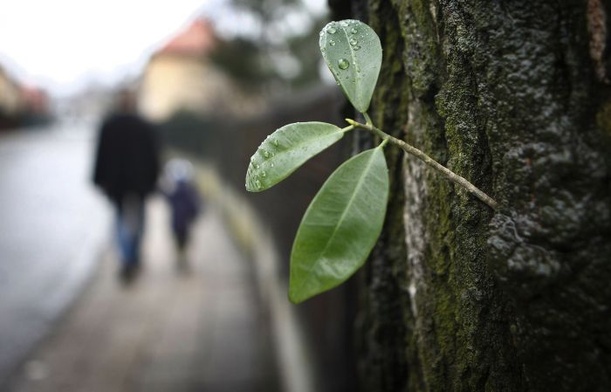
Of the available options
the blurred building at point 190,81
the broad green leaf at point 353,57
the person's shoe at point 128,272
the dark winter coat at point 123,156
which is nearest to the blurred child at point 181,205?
the person's shoe at point 128,272

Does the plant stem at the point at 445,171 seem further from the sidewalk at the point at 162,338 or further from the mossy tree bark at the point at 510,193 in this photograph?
the sidewalk at the point at 162,338

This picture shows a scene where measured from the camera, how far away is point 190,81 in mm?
29938

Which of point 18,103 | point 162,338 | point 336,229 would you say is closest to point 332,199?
point 336,229

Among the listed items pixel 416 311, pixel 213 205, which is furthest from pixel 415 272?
pixel 213 205

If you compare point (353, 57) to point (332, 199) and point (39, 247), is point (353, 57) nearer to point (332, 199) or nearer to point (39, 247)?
point (332, 199)

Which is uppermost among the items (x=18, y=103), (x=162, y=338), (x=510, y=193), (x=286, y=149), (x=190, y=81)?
(x=18, y=103)

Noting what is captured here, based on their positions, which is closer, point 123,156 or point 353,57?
point 353,57

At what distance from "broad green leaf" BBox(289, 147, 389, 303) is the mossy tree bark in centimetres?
16

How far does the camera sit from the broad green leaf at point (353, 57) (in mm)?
846

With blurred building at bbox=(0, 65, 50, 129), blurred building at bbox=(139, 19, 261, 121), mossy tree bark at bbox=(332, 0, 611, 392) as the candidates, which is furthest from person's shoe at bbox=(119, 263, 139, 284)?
blurred building at bbox=(0, 65, 50, 129)

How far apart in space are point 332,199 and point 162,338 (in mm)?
4474

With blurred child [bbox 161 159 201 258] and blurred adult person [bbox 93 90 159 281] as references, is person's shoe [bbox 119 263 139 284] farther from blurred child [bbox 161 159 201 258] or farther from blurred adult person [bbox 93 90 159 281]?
blurred child [bbox 161 159 201 258]

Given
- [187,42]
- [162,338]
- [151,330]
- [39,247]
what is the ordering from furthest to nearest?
1. [187,42]
2. [39,247]
3. [151,330]
4. [162,338]

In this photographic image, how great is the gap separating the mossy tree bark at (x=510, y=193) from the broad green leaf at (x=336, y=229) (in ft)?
0.51
